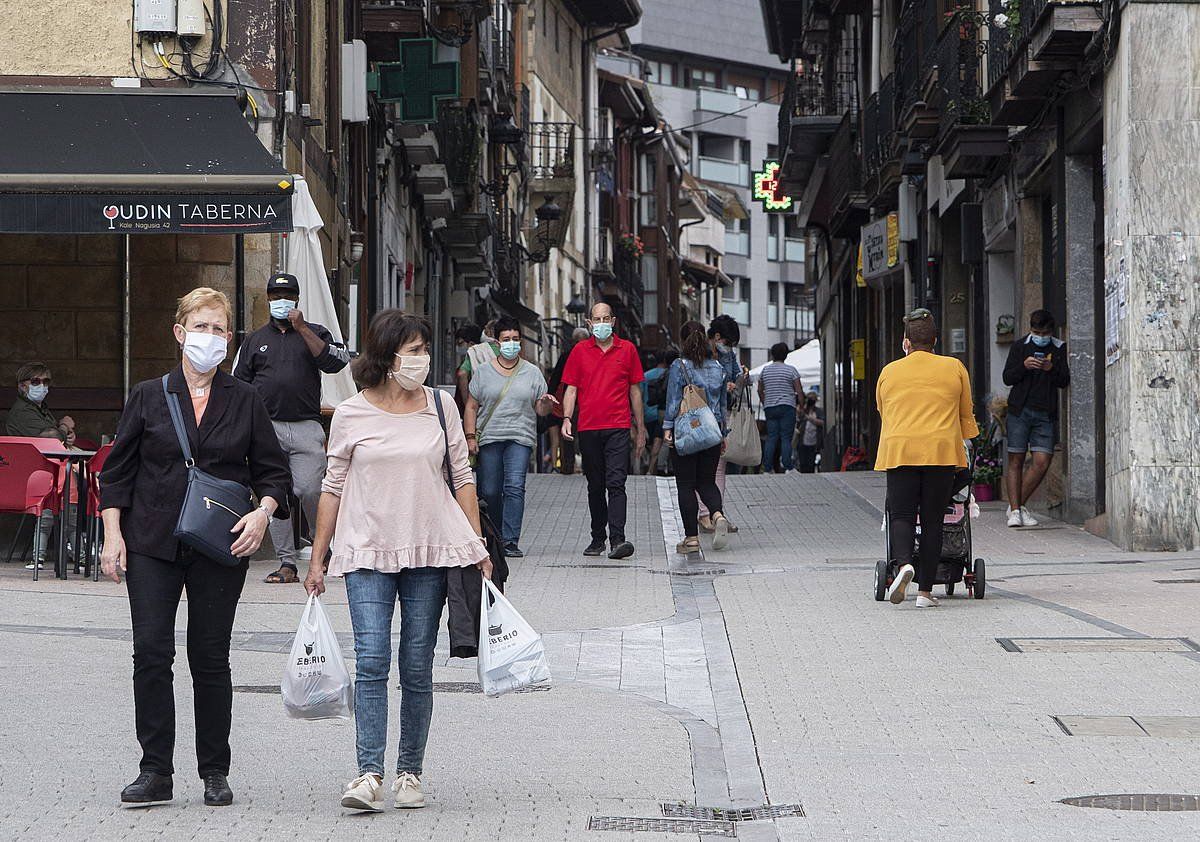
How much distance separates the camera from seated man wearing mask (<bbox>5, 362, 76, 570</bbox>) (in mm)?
14195

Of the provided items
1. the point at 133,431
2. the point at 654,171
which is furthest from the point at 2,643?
the point at 654,171

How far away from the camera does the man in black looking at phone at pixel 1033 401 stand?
650 inches

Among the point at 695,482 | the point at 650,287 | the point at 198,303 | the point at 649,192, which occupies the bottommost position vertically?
the point at 695,482

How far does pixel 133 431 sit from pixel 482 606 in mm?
1256

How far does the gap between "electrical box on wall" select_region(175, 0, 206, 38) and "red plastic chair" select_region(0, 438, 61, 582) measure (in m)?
3.68

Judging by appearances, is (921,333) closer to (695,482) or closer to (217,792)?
(695,482)

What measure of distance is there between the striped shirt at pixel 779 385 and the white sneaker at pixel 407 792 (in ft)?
72.9

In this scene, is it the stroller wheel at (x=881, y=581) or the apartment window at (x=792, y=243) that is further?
the apartment window at (x=792, y=243)

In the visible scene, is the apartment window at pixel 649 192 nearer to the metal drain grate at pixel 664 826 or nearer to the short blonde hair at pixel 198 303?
the short blonde hair at pixel 198 303

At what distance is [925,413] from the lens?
1105 centimetres

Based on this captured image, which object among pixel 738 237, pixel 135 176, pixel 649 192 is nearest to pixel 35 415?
pixel 135 176

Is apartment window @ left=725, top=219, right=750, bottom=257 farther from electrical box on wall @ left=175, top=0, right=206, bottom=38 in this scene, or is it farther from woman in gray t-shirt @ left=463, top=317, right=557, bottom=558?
woman in gray t-shirt @ left=463, top=317, right=557, bottom=558

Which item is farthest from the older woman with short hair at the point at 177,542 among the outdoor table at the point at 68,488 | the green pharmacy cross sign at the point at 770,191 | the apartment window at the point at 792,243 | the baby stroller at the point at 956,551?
the apartment window at the point at 792,243

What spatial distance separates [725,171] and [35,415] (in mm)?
75088
